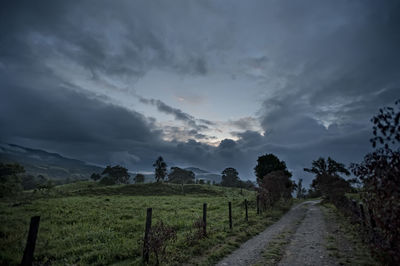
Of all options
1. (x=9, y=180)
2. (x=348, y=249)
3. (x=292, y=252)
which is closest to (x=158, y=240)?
(x=292, y=252)

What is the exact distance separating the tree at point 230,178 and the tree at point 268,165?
256 feet

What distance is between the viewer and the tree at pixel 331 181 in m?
24.3

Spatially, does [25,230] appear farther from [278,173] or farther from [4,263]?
[278,173]

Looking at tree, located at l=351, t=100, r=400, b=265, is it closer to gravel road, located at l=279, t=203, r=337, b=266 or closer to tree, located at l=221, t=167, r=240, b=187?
gravel road, located at l=279, t=203, r=337, b=266

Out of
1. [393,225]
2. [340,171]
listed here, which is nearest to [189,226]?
[393,225]

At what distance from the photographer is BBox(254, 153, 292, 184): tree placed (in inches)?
1721

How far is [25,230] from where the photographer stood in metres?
12.9

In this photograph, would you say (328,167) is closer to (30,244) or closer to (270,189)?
(270,189)

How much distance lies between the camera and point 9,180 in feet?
135

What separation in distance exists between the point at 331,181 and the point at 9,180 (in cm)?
5888

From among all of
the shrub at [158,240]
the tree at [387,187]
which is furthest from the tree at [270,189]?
the tree at [387,187]

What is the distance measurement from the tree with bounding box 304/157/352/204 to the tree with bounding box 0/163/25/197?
53.7 meters

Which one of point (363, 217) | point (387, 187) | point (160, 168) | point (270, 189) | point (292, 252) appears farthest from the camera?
point (160, 168)

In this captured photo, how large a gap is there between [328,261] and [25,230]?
1713 centimetres
